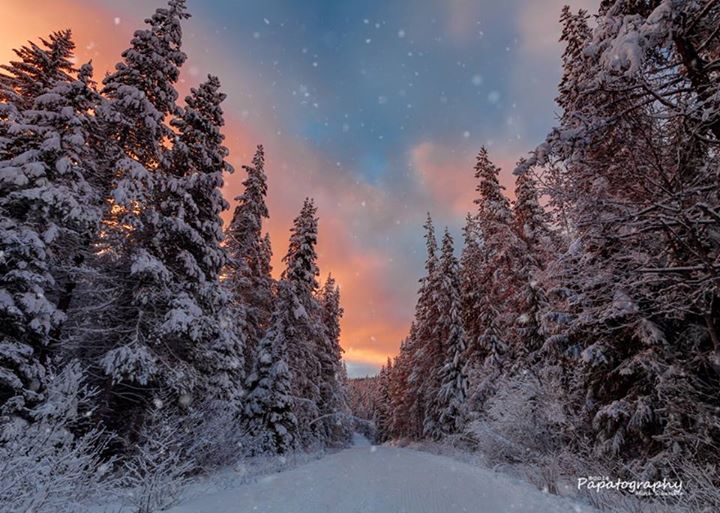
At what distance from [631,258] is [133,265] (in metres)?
12.2

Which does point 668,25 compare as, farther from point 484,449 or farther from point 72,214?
point 484,449

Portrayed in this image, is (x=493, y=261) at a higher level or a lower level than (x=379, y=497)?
higher

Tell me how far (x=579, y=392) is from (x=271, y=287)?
62.6 ft

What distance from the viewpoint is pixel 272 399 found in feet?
61.5

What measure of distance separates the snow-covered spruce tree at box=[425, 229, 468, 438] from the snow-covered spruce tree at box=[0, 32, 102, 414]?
22.4 metres

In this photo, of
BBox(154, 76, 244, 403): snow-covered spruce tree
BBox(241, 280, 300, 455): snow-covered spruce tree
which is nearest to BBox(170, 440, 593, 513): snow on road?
BBox(154, 76, 244, 403): snow-covered spruce tree

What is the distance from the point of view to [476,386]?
2206 cm

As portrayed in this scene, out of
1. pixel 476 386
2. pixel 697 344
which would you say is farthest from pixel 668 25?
pixel 476 386

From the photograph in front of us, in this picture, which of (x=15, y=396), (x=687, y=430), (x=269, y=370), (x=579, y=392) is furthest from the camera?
(x=269, y=370)

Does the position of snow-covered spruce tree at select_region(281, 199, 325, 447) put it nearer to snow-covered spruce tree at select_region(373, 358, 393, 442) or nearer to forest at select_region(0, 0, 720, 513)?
forest at select_region(0, 0, 720, 513)

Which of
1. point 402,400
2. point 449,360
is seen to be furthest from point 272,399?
point 402,400

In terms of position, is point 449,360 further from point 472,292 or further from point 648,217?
point 648,217

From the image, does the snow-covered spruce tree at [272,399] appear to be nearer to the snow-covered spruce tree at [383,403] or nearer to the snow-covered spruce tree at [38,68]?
the snow-covered spruce tree at [38,68]

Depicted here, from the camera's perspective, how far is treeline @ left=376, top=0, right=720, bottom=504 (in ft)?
17.0
